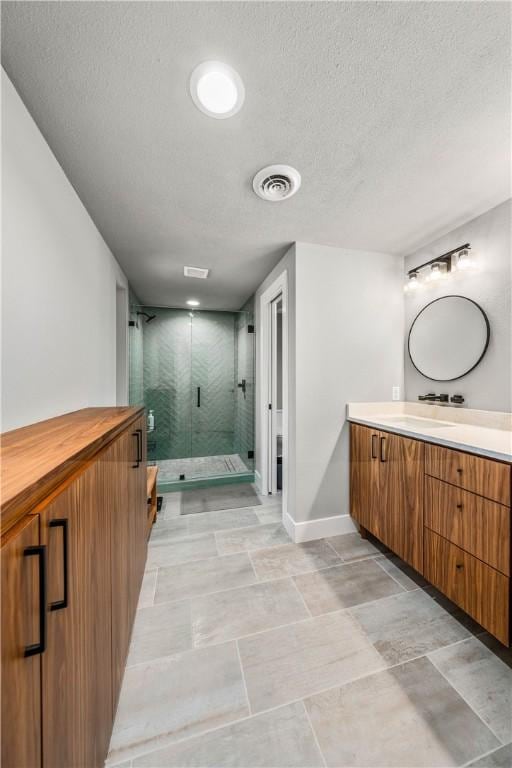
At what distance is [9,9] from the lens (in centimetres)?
83

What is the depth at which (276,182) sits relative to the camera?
5.01 feet

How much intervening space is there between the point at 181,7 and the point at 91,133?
0.65 metres

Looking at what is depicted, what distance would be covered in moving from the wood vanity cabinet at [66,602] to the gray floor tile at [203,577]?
496 millimetres

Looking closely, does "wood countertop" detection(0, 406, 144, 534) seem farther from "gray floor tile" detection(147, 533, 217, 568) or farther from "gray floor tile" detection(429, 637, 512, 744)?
"gray floor tile" detection(429, 637, 512, 744)

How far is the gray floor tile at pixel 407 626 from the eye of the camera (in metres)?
1.32

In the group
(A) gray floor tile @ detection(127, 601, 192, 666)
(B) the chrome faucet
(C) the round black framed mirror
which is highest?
(C) the round black framed mirror

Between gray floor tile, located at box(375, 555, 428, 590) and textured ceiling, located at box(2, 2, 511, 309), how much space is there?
7.60ft

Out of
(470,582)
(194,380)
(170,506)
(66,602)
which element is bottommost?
(170,506)

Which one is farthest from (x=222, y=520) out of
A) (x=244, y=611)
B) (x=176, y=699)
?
(x=176, y=699)

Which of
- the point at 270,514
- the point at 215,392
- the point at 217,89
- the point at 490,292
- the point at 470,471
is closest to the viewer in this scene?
the point at 217,89

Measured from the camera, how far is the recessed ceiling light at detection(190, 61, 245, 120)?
3.21 feet

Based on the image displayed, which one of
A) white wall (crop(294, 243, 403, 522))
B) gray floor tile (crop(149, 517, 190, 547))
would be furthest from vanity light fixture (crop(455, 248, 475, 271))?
gray floor tile (crop(149, 517, 190, 547))

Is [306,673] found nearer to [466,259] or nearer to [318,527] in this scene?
[318,527]

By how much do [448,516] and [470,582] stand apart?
0.94 ft
